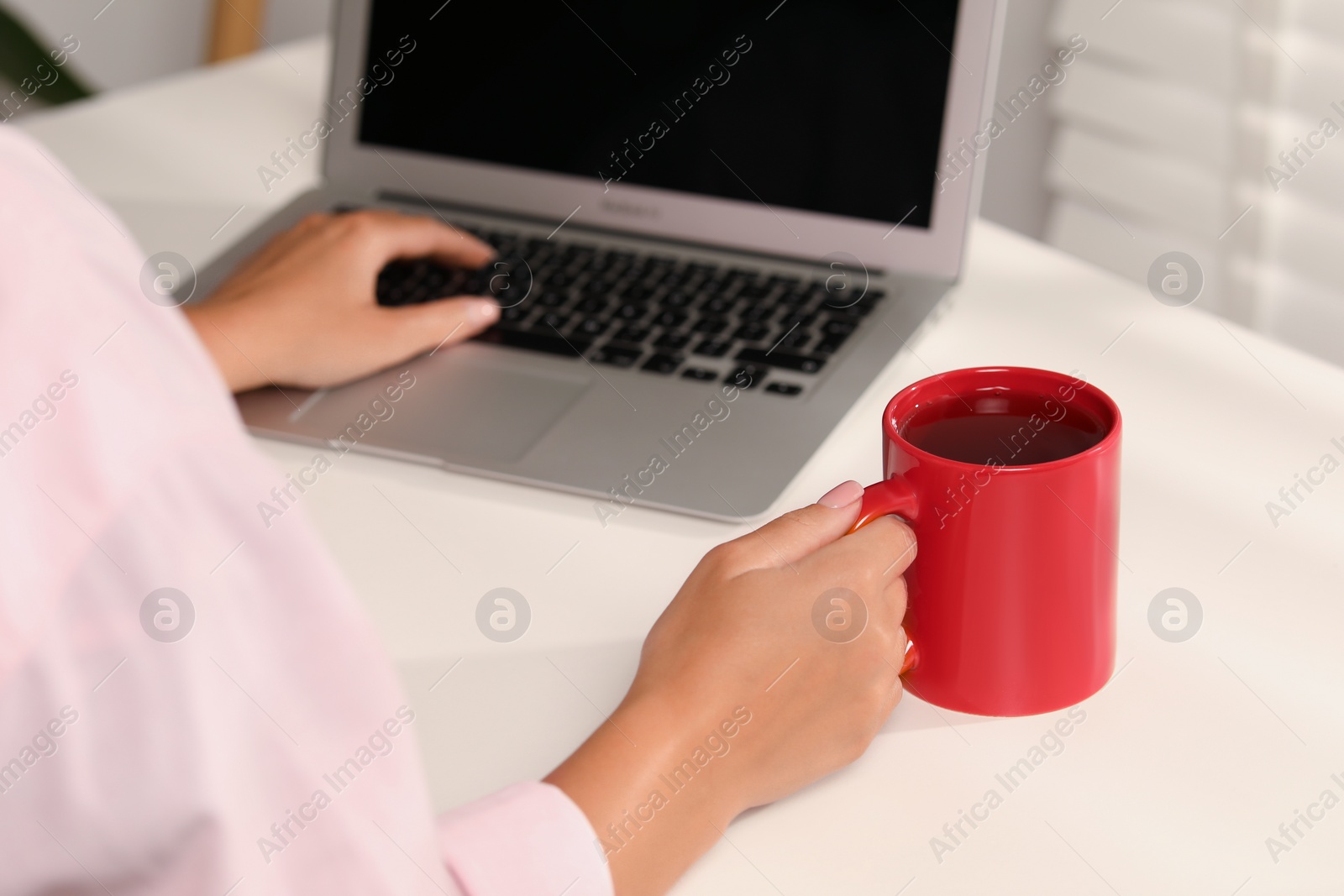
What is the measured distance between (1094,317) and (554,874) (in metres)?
0.62

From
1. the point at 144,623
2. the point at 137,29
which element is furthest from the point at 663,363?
the point at 137,29

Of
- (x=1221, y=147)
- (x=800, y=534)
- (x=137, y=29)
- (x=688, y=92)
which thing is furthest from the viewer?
(x=137, y=29)

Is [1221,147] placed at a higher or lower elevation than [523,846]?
lower

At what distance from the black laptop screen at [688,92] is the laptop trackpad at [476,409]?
212 mm

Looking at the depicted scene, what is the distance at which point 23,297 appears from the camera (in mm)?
268

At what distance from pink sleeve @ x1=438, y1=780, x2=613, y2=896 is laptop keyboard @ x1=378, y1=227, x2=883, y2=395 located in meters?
0.37

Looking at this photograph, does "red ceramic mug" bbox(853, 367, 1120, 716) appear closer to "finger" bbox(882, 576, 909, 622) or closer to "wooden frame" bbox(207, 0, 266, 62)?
"finger" bbox(882, 576, 909, 622)

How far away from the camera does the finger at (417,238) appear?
93cm

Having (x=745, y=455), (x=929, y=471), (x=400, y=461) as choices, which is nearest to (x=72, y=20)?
(x=400, y=461)

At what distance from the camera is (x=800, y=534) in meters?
0.56

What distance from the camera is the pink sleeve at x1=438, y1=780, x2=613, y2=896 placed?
442mm

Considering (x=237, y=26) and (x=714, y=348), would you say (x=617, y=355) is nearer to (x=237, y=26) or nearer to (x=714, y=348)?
(x=714, y=348)

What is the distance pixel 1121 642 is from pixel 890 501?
159 millimetres

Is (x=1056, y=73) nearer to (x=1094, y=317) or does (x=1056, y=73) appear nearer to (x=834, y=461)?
(x=1094, y=317)
